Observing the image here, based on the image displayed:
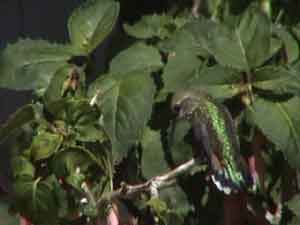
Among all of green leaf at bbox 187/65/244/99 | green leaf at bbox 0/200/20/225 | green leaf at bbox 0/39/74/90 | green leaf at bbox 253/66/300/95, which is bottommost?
green leaf at bbox 0/200/20/225

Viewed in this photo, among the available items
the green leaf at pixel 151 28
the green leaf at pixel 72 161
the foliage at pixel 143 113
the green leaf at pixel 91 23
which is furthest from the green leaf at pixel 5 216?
the green leaf at pixel 151 28

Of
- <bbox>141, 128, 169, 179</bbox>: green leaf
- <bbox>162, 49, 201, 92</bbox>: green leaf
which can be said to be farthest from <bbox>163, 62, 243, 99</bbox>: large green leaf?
<bbox>141, 128, 169, 179</bbox>: green leaf

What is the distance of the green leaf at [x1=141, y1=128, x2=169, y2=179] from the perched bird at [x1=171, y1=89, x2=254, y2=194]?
14 centimetres

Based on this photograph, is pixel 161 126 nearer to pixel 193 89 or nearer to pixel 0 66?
pixel 193 89

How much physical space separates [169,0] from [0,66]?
94 cm

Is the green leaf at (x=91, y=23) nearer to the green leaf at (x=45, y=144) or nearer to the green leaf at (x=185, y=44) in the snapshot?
the green leaf at (x=185, y=44)

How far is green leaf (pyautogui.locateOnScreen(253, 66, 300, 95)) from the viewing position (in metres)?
1.84

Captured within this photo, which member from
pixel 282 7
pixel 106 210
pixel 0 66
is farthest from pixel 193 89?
pixel 282 7

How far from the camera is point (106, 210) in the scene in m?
1.74

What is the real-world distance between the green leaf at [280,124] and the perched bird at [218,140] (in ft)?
0.26

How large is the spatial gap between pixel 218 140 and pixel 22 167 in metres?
0.35

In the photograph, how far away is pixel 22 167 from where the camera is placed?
5.76ft

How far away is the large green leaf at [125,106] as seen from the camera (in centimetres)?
184

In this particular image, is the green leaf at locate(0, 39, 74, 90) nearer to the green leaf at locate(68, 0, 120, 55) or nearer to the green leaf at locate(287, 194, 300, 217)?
the green leaf at locate(68, 0, 120, 55)
